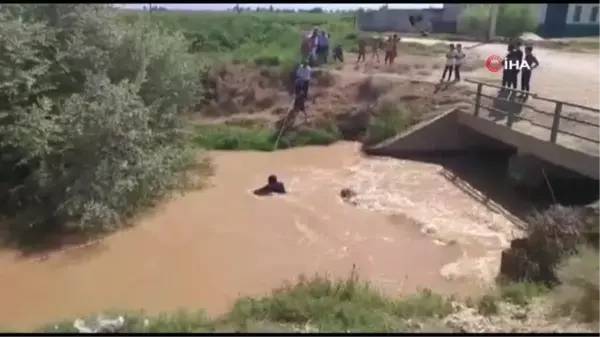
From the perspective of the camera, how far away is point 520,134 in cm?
1430

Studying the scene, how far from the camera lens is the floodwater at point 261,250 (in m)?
10.1

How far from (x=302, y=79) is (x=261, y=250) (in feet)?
35.1

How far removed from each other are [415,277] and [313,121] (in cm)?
1121

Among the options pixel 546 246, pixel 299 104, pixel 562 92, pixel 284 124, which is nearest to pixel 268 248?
pixel 546 246

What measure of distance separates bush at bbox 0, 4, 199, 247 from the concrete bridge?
807 cm

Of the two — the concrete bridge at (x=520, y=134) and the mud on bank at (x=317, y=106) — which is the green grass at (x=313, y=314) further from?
the mud on bank at (x=317, y=106)

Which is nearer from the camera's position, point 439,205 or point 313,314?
point 313,314

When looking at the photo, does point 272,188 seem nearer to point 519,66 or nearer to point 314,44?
point 519,66

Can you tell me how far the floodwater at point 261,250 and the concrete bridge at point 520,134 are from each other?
1.78 metres

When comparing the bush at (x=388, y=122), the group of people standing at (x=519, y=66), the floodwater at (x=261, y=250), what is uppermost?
the group of people standing at (x=519, y=66)

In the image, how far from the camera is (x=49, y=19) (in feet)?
46.7

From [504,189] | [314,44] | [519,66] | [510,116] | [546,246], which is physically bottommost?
[504,189]

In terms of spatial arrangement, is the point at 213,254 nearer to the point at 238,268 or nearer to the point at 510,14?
the point at 238,268

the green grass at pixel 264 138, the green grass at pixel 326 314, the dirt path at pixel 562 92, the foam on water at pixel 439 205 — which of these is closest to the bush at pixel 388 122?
the foam on water at pixel 439 205
